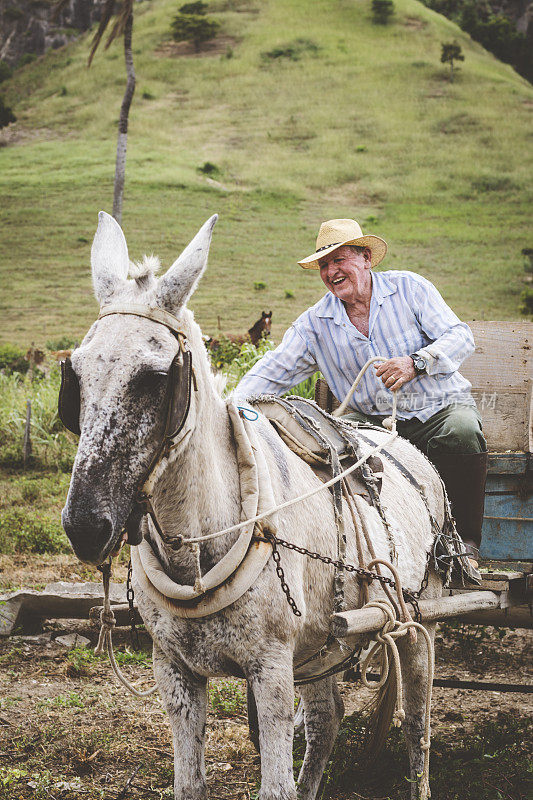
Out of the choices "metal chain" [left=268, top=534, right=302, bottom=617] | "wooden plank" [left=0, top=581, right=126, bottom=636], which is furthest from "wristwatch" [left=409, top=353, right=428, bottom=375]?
"wooden plank" [left=0, top=581, right=126, bottom=636]

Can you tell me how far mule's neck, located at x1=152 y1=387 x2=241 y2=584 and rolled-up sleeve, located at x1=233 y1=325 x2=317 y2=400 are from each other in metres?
1.50

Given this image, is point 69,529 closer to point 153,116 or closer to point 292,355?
point 292,355

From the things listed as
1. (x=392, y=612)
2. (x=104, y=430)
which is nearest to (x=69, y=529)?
(x=104, y=430)

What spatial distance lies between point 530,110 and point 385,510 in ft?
189

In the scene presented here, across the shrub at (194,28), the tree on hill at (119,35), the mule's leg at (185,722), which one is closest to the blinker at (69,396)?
the mule's leg at (185,722)

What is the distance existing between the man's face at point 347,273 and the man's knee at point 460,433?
32.7 inches

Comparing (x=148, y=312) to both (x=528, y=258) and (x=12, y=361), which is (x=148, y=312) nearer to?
(x=12, y=361)

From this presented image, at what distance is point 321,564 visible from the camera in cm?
279

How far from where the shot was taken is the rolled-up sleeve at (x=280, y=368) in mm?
4086

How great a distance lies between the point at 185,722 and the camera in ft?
8.63

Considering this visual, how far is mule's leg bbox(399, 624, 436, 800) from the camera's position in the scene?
3529mm

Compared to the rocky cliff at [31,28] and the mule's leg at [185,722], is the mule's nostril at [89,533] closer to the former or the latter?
the mule's leg at [185,722]

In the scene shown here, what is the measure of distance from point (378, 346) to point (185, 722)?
87.4 inches

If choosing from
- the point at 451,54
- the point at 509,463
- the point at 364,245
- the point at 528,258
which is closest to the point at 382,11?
the point at 451,54
